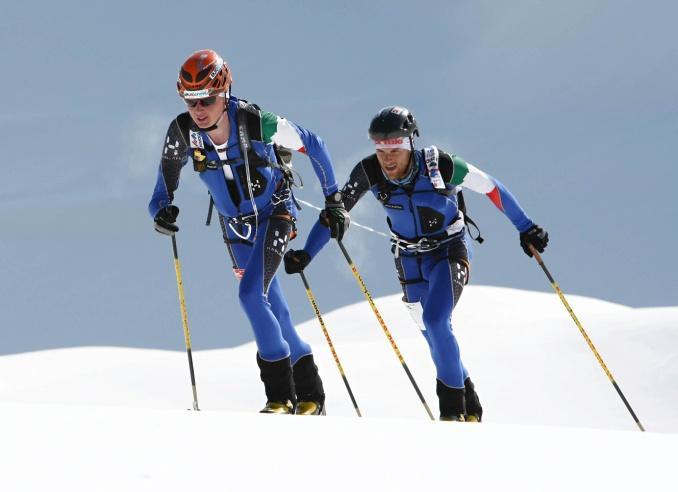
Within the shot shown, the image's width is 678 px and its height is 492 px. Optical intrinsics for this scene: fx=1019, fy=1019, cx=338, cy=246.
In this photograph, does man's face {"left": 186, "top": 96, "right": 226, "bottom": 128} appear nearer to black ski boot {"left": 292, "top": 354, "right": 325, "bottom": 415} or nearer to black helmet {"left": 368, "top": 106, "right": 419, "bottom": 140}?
black helmet {"left": 368, "top": 106, "right": 419, "bottom": 140}

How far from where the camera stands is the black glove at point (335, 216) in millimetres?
9336

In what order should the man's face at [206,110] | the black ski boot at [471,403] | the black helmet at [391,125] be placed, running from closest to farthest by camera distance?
1. the man's face at [206,110]
2. the black helmet at [391,125]
3. the black ski boot at [471,403]

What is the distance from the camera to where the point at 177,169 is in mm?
9336

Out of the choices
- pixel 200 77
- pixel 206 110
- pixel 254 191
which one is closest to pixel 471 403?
pixel 254 191

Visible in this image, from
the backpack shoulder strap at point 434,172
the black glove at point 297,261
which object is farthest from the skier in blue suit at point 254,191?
the backpack shoulder strap at point 434,172

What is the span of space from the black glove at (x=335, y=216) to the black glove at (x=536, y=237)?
2.15 metres

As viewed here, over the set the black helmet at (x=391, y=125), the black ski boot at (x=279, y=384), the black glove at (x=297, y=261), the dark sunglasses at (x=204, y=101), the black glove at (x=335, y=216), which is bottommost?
the black ski boot at (x=279, y=384)

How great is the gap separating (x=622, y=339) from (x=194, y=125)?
46.6 feet

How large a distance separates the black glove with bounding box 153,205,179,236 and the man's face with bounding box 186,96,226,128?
924mm

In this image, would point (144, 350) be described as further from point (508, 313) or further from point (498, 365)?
point (508, 313)

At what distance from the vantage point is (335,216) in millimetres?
9352

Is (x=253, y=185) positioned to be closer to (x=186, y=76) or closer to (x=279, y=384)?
(x=186, y=76)

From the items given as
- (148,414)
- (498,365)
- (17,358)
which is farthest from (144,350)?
(148,414)

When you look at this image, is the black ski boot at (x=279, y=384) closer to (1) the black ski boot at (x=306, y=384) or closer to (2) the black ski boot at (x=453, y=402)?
(1) the black ski boot at (x=306, y=384)
